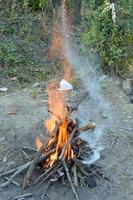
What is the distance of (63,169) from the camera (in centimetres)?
455

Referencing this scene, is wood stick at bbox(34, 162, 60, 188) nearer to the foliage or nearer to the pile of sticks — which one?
the pile of sticks

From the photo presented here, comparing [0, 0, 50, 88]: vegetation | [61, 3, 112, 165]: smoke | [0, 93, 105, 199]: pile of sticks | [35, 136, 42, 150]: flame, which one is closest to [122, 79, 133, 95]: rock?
[61, 3, 112, 165]: smoke

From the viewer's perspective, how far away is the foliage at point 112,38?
754cm

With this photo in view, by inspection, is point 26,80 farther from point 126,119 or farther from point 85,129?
point 85,129

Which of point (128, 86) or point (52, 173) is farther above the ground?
point (52, 173)

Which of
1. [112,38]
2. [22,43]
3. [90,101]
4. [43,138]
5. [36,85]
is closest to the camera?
[43,138]

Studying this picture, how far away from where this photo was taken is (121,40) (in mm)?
7586

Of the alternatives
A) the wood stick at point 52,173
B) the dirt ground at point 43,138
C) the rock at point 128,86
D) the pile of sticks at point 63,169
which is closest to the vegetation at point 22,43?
the dirt ground at point 43,138

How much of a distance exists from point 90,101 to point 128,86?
810mm

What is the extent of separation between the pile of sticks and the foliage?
9.75ft

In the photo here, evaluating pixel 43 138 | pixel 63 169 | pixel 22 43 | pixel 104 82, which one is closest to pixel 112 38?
pixel 104 82

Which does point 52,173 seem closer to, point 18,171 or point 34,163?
point 34,163

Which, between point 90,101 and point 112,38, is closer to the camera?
point 90,101

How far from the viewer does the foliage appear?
7.54 metres
